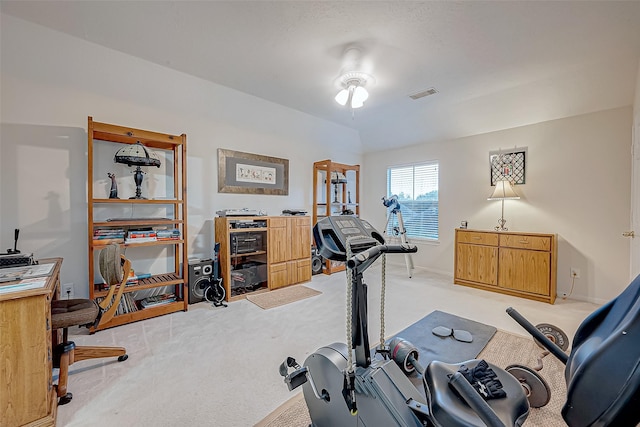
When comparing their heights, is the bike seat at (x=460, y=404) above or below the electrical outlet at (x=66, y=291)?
above

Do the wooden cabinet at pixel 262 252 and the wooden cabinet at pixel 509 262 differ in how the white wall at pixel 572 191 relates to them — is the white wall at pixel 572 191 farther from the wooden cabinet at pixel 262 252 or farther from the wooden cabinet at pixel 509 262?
the wooden cabinet at pixel 262 252

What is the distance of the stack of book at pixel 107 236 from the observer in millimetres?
2748

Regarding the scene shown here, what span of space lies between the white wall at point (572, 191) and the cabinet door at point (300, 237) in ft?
8.80

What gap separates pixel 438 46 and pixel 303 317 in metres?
3.17

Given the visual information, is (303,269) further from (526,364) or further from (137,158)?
(526,364)

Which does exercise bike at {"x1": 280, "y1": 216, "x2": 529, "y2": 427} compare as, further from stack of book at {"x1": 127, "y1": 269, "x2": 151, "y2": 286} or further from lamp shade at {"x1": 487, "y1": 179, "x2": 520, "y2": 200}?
lamp shade at {"x1": 487, "y1": 179, "x2": 520, "y2": 200}

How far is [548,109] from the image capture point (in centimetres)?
374

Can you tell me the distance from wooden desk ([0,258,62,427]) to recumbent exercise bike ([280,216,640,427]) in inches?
53.6

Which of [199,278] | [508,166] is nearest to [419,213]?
[508,166]

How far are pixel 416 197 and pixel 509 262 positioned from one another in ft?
6.69

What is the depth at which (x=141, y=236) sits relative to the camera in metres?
2.97

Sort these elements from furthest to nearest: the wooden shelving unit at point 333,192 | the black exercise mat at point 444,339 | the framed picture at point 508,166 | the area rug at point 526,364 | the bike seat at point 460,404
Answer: the wooden shelving unit at point 333,192
the framed picture at point 508,166
the black exercise mat at point 444,339
the area rug at point 526,364
the bike seat at point 460,404

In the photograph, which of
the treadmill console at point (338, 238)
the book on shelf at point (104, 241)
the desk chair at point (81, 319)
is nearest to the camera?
the treadmill console at point (338, 238)

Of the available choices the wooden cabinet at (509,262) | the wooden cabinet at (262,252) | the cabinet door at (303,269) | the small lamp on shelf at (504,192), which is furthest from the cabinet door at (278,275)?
the small lamp on shelf at (504,192)
